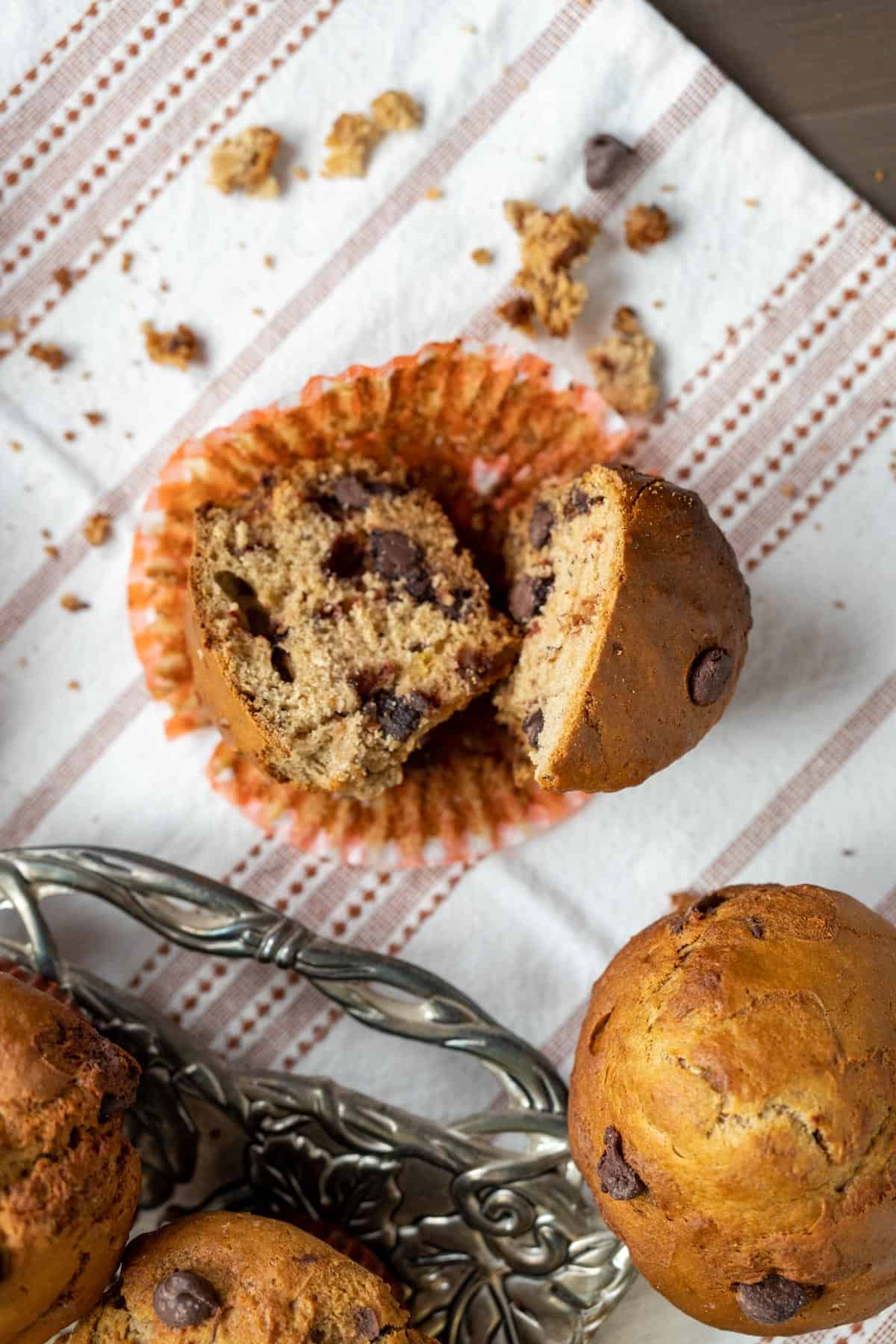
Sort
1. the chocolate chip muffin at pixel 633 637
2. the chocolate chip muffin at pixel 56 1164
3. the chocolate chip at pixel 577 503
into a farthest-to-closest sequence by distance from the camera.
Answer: the chocolate chip at pixel 577 503, the chocolate chip muffin at pixel 633 637, the chocolate chip muffin at pixel 56 1164

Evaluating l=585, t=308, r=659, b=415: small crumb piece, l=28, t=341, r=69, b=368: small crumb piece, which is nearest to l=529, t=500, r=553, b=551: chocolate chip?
l=585, t=308, r=659, b=415: small crumb piece

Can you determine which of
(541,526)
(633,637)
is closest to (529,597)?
(541,526)

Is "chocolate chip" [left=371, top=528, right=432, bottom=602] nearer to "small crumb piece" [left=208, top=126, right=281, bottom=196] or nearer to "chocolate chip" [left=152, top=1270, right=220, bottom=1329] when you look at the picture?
"small crumb piece" [left=208, top=126, right=281, bottom=196]

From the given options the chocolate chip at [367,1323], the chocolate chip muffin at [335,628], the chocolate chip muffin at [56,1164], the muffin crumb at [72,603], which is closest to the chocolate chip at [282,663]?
the chocolate chip muffin at [335,628]

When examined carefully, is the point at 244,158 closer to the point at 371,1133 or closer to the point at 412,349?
the point at 412,349

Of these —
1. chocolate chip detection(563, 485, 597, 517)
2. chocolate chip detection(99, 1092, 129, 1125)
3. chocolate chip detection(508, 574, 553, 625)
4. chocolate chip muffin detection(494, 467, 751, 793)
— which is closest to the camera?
chocolate chip detection(99, 1092, 129, 1125)

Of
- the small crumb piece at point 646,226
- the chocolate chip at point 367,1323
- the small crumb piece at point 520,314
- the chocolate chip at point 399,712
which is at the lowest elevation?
the chocolate chip at point 367,1323

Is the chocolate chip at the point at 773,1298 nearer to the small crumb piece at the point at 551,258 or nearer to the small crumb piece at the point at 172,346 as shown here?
the small crumb piece at the point at 551,258
